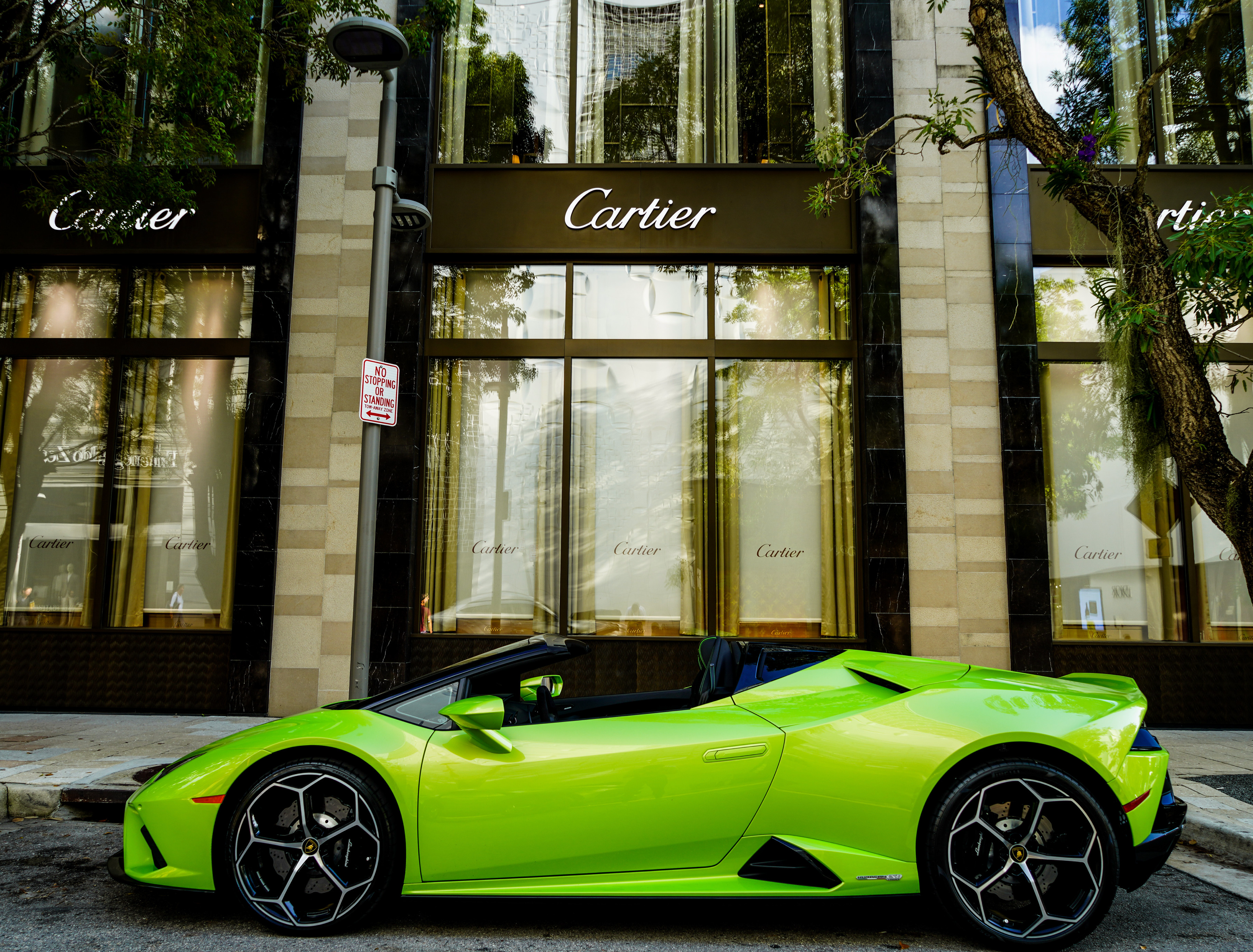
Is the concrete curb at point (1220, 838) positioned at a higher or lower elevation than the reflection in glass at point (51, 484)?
lower

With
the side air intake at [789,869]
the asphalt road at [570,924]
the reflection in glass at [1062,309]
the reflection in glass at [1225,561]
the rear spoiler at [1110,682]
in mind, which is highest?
the reflection in glass at [1062,309]

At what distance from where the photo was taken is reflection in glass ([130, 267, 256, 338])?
8836 mm

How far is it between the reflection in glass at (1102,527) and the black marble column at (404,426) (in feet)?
20.4

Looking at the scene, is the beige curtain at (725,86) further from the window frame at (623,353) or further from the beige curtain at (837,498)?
the beige curtain at (837,498)

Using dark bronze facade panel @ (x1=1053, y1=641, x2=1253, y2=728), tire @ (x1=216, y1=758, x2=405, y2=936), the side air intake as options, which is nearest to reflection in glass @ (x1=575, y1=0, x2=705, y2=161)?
dark bronze facade panel @ (x1=1053, y1=641, x2=1253, y2=728)

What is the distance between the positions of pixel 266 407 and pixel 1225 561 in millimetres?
9441

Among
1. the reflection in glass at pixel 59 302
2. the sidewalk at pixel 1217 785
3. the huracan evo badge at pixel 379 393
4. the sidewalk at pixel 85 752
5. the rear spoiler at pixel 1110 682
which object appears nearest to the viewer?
the rear spoiler at pixel 1110 682

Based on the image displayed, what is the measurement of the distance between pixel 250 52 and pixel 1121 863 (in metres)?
8.66

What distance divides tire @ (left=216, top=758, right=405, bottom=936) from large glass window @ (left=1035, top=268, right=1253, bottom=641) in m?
7.12

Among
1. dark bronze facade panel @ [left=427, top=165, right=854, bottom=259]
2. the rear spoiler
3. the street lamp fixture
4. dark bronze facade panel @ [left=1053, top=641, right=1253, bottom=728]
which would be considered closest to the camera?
the rear spoiler

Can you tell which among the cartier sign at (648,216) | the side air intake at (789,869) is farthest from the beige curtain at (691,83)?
the side air intake at (789,869)

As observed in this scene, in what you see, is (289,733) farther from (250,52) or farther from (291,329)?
(250,52)

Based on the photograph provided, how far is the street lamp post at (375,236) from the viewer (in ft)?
18.3

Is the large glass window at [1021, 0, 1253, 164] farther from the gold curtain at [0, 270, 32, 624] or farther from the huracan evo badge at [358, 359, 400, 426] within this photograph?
the gold curtain at [0, 270, 32, 624]
